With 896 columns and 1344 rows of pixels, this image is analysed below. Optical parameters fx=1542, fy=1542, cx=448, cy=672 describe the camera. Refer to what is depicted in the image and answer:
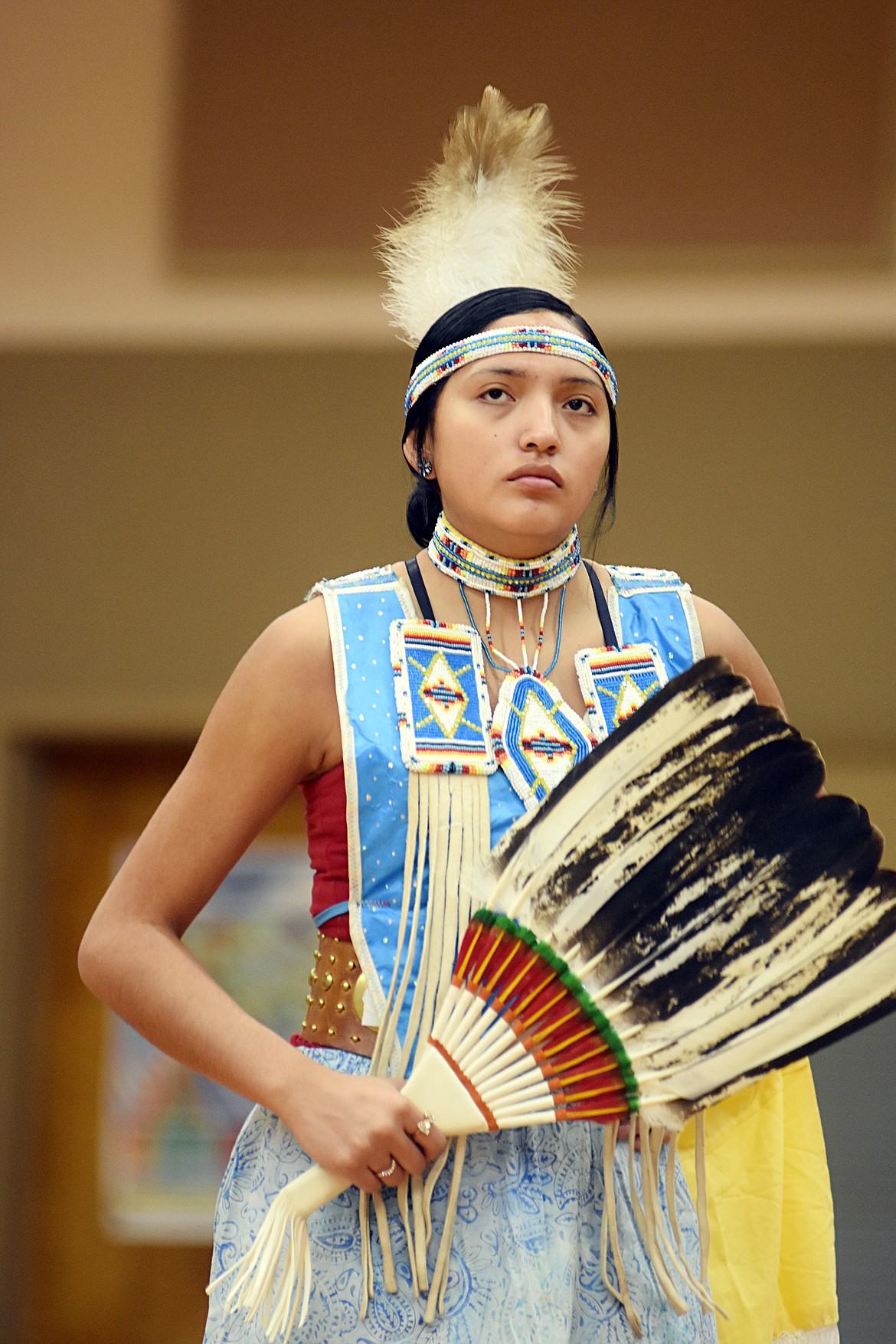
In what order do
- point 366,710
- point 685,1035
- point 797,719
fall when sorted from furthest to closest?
point 797,719 < point 366,710 < point 685,1035

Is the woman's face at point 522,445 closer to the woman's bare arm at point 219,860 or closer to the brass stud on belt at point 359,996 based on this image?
the woman's bare arm at point 219,860

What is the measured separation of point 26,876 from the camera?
11.9 feet

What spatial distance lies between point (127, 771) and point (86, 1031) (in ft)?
2.05

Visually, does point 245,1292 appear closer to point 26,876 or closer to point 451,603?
point 451,603

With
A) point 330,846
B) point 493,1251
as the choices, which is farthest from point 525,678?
point 493,1251

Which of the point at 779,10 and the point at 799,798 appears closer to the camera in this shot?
the point at 799,798

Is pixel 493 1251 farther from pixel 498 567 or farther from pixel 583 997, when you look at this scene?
pixel 498 567

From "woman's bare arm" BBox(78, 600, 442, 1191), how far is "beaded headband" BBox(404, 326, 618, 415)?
25 centimetres

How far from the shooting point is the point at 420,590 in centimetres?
139

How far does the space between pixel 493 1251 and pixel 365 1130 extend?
0.54 ft

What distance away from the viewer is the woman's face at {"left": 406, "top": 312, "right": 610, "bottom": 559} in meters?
1.33

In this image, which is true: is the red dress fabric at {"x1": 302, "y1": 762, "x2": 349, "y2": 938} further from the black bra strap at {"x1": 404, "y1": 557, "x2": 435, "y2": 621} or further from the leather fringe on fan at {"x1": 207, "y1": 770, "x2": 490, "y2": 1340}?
the black bra strap at {"x1": 404, "y1": 557, "x2": 435, "y2": 621}

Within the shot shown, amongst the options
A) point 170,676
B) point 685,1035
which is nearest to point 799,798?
point 685,1035

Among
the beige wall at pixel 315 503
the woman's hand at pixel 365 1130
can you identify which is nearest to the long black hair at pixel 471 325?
the woman's hand at pixel 365 1130
